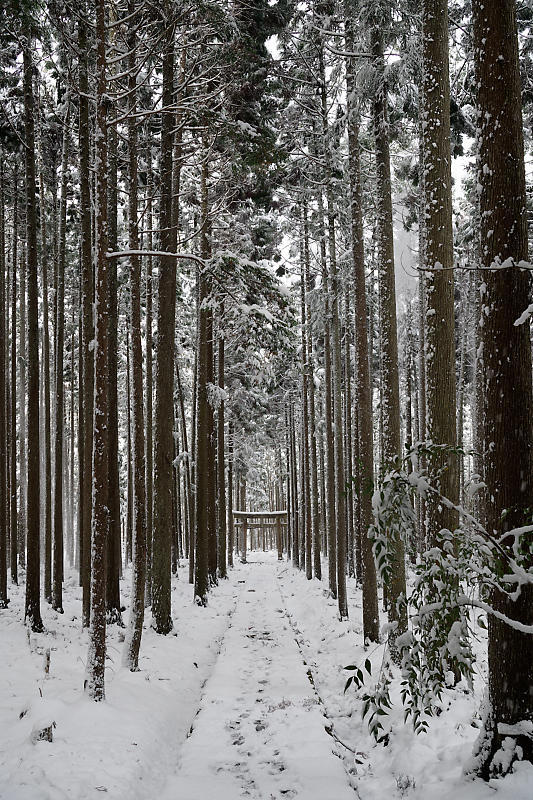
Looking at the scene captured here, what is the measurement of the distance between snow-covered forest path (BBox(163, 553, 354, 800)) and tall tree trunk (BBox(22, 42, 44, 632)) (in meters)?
3.75

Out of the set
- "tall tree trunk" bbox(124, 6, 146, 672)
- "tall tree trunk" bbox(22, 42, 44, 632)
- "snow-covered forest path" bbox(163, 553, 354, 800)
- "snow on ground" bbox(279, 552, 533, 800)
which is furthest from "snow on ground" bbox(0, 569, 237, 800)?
"snow on ground" bbox(279, 552, 533, 800)

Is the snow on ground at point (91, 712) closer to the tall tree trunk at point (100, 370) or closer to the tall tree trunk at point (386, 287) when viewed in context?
the tall tree trunk at point (100, 370)

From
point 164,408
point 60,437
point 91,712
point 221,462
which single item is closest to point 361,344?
point 164,408

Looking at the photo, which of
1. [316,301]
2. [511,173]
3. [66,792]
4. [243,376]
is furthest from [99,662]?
[243,376]

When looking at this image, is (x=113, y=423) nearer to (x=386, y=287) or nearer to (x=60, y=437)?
(x=60, y=437)

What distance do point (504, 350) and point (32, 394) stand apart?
9.28 metres

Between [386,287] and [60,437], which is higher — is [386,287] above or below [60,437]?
above

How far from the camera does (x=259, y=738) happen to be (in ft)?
22.1

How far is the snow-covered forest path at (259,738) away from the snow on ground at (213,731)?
0.02 m

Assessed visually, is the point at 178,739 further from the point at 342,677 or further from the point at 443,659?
the point at 443,659

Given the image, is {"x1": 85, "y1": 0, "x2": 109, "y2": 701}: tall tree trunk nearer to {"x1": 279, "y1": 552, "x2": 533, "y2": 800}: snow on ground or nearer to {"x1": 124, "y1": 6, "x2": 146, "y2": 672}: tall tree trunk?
{"x1": 124, "y1": 6, "x2": 146, "y2": 672}: tall tree trunk

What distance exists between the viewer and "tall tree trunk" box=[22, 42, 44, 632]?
1071cm

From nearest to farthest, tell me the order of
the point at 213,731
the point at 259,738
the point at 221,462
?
1. the point at 259,738
2. the point at 213,731
3. the point at 221,462

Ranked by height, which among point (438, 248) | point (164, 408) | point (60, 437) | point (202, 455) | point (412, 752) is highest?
point (438, 248)
